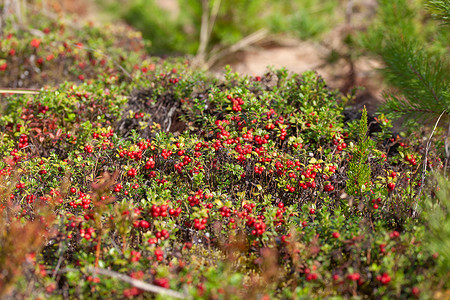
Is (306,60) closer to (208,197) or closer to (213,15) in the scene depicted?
(213,15)

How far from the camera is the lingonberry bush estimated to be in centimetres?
198

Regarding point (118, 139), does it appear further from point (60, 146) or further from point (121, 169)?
point (60, 146)

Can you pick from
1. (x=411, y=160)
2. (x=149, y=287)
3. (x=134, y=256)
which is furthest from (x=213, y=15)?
(x=149, y=287)

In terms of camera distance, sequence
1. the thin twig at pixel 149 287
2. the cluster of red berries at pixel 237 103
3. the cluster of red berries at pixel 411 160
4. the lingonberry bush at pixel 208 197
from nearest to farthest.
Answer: the thin twig at pixel 149 287, the lingonberry bush at pixel 208 197, the cluster of red berries at pixel 411 160, the cluster of red berries at pixel 237 103

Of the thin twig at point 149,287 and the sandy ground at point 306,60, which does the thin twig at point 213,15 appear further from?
the thin twig at point 149,287

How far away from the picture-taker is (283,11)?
6.55 m

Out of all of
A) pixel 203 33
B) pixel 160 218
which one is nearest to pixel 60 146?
pixel 160 218

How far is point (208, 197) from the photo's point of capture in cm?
242

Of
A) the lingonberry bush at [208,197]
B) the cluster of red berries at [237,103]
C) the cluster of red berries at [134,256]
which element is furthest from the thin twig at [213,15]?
the cluster of red berries at [134,256]

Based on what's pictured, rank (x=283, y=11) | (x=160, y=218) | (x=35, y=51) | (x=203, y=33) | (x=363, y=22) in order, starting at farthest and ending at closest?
(x=283, y=11)
(x=203, y=33)
(x=363, y=22)
(x=35, y=51)
(x=160, y=218)

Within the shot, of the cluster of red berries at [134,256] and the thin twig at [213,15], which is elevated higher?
the thin twig at [213,15]

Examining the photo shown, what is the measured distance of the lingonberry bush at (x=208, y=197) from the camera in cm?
198

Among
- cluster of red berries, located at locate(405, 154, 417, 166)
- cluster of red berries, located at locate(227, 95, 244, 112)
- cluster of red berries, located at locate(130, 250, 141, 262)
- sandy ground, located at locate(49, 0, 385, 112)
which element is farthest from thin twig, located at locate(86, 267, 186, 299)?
sandy ground, located at locate(49, 0, 385, 112)

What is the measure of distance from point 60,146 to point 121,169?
74 centimetres
